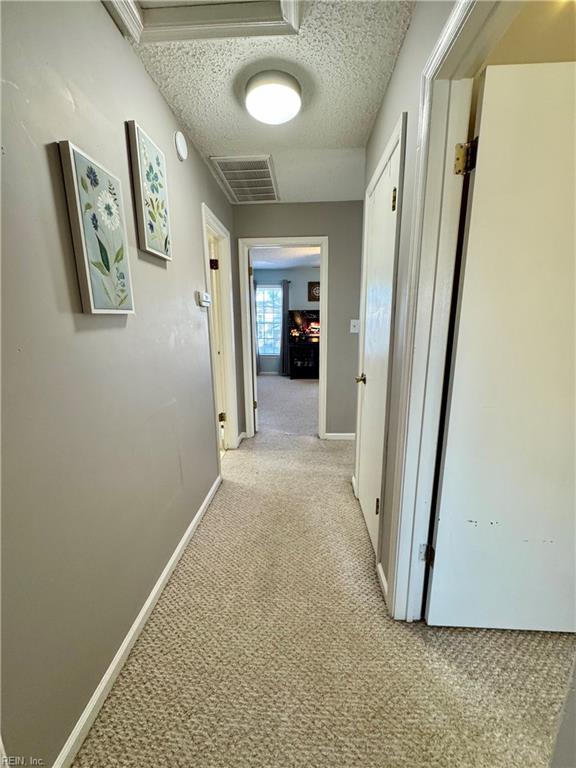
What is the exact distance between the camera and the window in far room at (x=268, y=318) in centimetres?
639

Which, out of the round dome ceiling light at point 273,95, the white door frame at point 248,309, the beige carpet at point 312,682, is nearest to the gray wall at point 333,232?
the white door frame at point 248,309

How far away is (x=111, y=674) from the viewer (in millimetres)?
1049

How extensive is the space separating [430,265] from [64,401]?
120cm

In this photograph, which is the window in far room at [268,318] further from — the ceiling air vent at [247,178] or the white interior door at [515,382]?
the white interior door at [515,382]

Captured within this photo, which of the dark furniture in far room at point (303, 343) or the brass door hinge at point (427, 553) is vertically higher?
the dark furniture in far room at point (303, 343)

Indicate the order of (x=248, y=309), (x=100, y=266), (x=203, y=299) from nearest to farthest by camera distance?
(x=100, y=266)
(x=203, y=299)
(x=248, y=309)

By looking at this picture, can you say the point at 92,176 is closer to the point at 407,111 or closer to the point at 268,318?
the point at 407,111

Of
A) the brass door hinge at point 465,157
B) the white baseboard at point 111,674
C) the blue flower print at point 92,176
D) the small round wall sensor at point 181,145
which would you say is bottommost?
the white baseboard at point 111,674

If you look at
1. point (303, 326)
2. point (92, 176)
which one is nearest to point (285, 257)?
point (303, 326)

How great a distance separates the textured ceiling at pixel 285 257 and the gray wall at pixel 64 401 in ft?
10.9

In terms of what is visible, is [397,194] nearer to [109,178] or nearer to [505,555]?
[109,178]

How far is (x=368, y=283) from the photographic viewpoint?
1833 millimetres

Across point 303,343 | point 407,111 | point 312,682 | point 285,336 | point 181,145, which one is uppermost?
point 181,145

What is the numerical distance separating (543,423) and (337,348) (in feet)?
7.00
